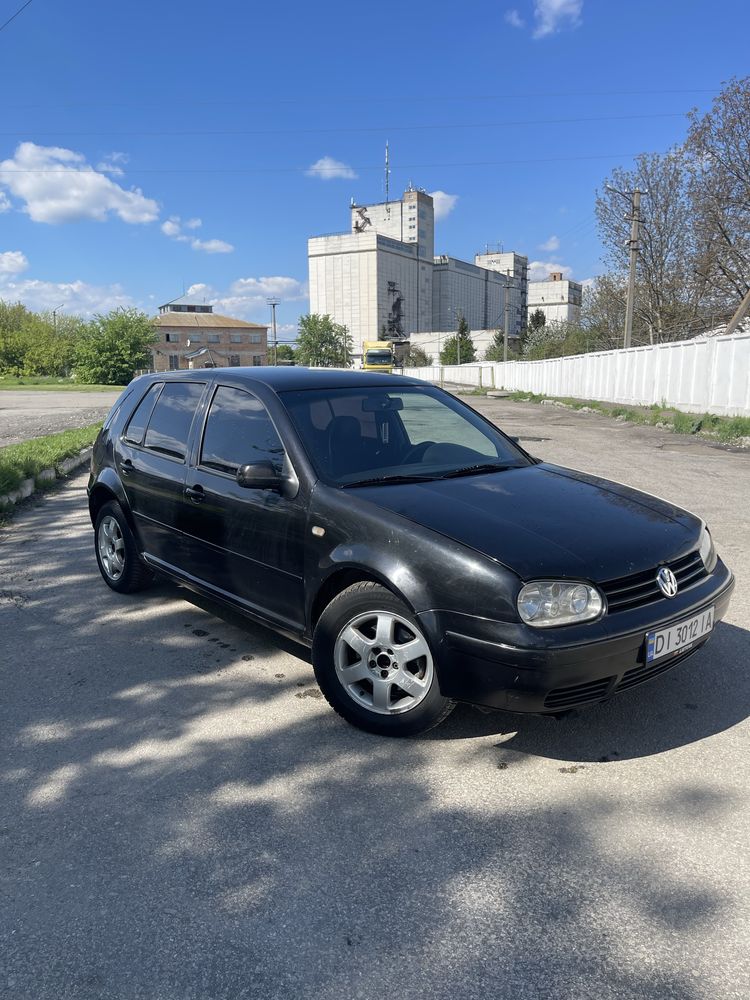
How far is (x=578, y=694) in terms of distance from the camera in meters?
2.87

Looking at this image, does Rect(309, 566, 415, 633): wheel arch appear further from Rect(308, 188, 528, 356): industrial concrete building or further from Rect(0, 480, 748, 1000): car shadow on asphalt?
Rect(308, 188, 528, 356): industrial concrete building

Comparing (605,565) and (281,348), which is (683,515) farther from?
(281,348)

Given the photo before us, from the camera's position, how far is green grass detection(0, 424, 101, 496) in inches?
356

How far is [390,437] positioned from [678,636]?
1857mm

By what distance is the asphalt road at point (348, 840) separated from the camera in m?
2.01

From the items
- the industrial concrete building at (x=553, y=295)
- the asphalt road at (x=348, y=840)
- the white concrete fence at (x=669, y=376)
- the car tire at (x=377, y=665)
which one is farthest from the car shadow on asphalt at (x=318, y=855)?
the industrial concrete building at (x=553, y=295)

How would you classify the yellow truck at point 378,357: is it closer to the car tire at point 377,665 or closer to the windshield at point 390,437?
the windshield at point 390,437

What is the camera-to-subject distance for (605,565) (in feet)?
9.75

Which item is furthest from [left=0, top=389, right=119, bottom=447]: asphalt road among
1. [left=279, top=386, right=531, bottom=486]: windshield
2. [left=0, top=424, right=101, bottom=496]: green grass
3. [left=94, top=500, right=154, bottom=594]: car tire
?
[left=279, top=386, right=531, bottom=486]: windshield

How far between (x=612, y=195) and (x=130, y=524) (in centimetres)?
4140

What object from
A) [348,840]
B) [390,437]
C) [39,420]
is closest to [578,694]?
[348,840]

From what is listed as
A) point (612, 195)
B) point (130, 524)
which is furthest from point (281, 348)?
point (130, 524)

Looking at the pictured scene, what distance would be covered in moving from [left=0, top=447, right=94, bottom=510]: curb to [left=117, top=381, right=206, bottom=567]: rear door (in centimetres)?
240

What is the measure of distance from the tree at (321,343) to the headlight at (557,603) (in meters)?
112
